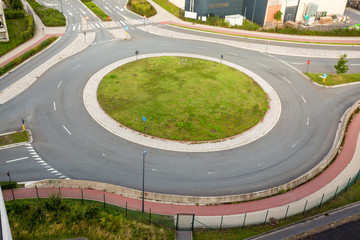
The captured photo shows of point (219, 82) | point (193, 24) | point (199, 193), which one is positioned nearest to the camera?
point (199, 193)

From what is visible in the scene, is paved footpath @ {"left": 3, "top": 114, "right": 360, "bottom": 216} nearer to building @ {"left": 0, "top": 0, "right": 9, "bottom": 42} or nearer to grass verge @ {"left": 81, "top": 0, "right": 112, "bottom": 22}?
building @ {"left": 0, "top": 0, "right": 9, "bottom": 42}

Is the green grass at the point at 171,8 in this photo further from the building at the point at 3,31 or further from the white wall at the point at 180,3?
the building at the point at 3,31

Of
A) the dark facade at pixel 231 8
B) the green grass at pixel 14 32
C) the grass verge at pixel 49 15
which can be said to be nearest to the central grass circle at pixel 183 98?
the green grass at pixel 14 32

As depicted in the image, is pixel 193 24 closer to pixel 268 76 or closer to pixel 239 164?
pixel 268 76

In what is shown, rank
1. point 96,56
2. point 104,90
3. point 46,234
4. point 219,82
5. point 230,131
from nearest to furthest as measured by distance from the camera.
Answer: point 46,234 → point 230,131 → point 104,90 → point 219,82 → point 96,56

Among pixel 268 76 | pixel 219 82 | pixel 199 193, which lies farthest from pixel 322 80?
pixel 199 193
